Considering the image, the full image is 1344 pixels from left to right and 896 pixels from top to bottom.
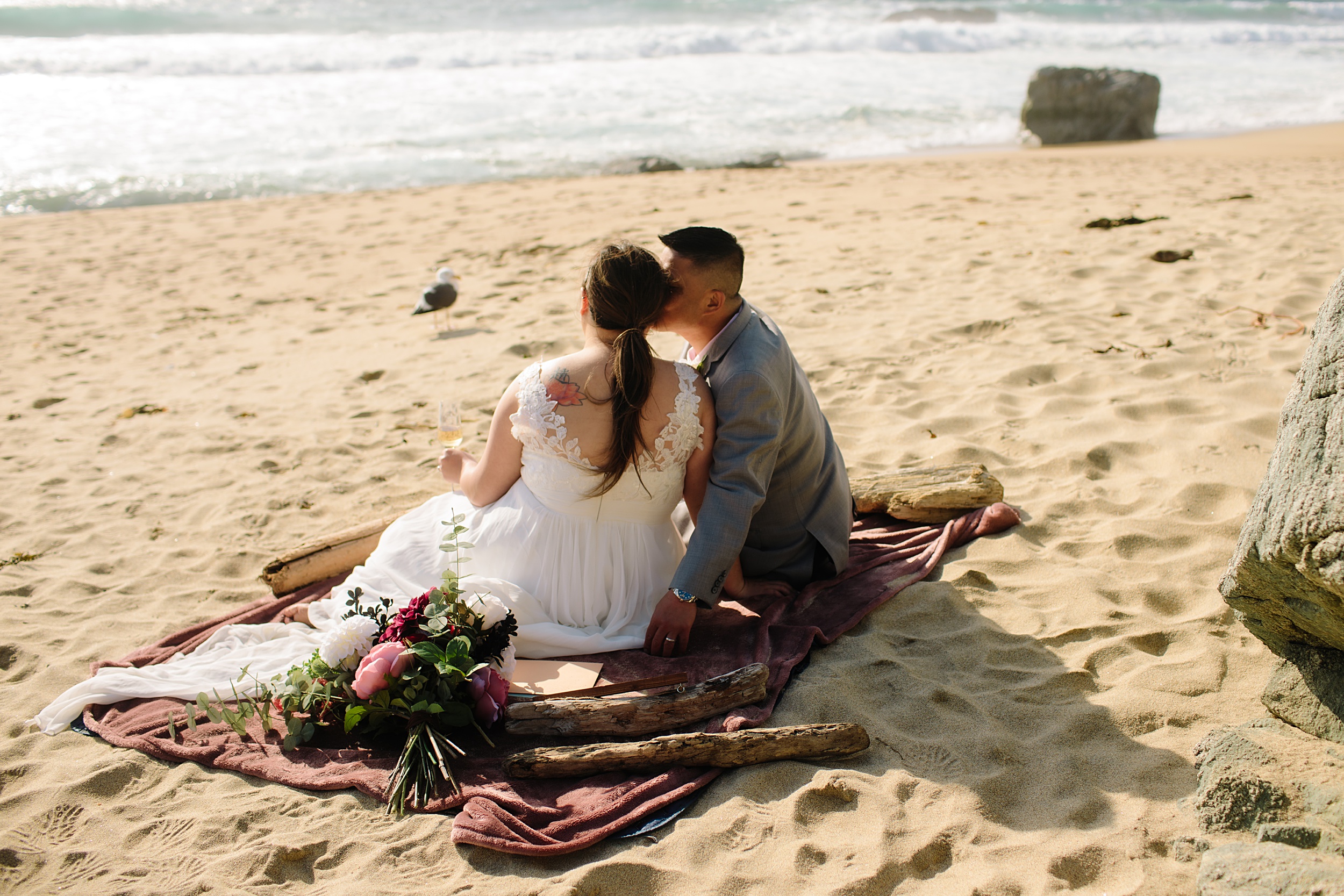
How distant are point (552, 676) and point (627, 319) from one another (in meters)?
1.20

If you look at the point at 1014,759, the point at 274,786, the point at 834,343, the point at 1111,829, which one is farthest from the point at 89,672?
the point at 834,343

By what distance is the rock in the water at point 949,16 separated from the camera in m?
31.4

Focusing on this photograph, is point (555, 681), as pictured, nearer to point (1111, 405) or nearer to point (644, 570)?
point (644, 570)

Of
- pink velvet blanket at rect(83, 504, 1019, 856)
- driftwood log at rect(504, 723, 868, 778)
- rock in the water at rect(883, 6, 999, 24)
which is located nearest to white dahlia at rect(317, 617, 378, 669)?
pink velvet blanket at rect(83, 504, 1019, 856)

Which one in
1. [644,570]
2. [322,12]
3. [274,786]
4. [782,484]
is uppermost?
[322,12]

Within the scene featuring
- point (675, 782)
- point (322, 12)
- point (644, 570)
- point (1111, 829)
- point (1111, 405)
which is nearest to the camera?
point (1111, 829)

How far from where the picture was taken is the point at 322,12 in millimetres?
28906

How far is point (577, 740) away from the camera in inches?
111

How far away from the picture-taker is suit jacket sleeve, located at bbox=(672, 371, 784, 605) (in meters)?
3.12

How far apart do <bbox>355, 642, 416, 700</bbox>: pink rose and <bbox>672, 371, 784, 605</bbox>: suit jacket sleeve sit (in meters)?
0.92

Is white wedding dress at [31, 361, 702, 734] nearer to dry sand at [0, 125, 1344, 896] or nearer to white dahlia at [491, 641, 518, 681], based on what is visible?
white dahlia at [491, 641, 518, 681]

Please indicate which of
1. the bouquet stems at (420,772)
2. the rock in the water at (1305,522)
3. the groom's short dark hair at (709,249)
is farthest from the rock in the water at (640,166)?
the rock in the water at (1305,522)

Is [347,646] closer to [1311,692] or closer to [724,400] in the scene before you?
[724,400]

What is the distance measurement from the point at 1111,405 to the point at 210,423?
512 centimetres
